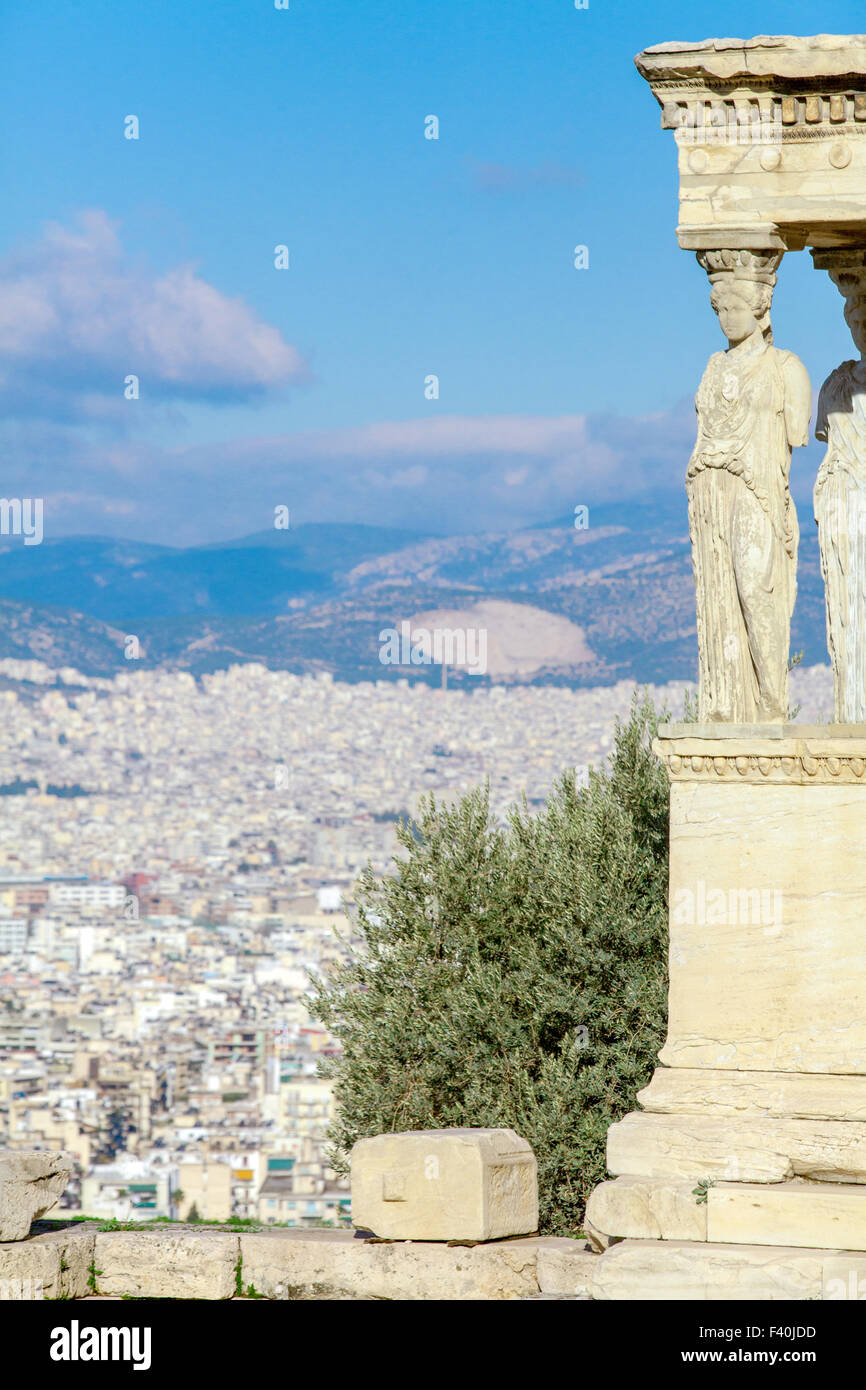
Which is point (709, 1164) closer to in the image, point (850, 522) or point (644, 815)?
point (850, 522)

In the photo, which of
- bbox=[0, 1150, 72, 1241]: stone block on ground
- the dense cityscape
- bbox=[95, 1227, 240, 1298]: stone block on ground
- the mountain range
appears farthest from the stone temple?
the mountain range

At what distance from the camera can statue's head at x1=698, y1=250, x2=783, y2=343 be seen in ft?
27.0

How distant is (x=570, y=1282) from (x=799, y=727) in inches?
→ 103

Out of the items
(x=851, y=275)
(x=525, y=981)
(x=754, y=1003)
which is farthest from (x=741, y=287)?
(x=525, y=981)

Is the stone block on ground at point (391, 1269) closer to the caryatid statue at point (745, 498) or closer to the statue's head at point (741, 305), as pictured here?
the caryatid statue at point (745, 498)

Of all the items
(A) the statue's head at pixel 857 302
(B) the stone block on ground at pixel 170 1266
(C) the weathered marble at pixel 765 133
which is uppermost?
(C) the weathered marble at pixel 765 133

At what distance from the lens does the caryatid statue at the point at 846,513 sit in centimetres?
852

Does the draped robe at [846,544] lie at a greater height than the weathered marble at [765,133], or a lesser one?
lesser

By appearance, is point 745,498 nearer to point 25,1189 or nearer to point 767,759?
point 767,759

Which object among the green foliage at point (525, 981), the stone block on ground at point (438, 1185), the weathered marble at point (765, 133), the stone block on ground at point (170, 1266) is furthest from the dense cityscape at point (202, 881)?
the weathered marble at point (765, 133)

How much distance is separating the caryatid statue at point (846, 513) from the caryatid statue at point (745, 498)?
32 centimetres

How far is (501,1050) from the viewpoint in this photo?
1352cm

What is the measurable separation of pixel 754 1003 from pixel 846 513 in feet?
7.65

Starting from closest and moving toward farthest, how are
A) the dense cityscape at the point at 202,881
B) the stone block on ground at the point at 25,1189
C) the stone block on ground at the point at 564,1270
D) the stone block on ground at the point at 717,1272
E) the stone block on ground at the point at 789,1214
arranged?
the stone block on ground at the point at 717,1272 < the stone block on ground at the point at 789,1214 < the stone block on ground at the point at 564,1270 < the stone block on ground at the point at 25,1189 < the dense cityscape at the point at 202,881
